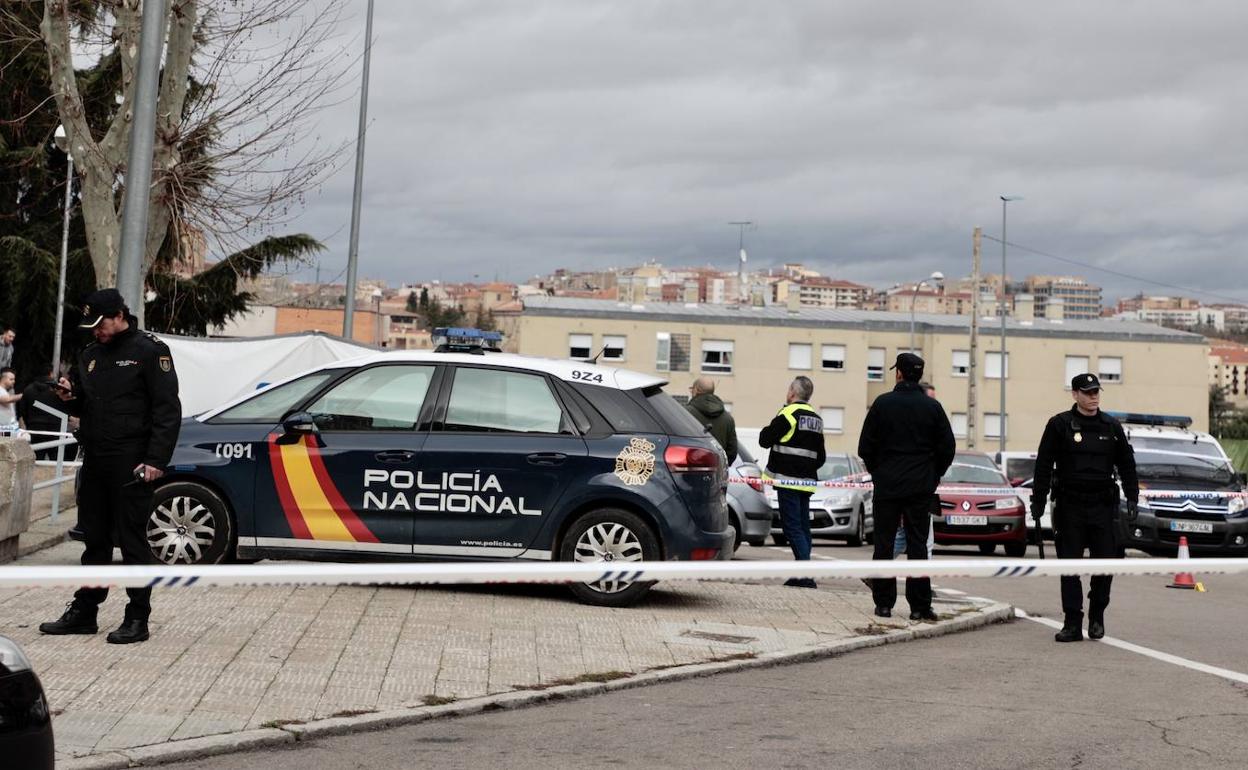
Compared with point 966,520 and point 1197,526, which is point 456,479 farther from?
point 1197,526

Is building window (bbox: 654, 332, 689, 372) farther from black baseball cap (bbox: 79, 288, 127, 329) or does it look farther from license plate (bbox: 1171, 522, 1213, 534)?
black baseball cap (bbox: 79, 288, 127, 329)

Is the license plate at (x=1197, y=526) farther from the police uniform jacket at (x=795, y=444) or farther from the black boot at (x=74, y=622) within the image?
the black boot at (x=74, y=622)

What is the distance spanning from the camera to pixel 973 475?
902 inches

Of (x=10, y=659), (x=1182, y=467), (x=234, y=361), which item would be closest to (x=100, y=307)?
(x=10, y=659)

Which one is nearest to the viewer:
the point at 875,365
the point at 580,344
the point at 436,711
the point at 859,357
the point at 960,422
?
the point at 436,711

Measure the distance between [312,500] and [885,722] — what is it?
4921 millimetres

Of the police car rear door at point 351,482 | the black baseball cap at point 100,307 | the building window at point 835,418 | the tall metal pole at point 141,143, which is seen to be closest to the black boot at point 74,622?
the black baseball cap at point 100,307

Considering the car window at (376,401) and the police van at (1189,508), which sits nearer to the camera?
the car window at (376,401)

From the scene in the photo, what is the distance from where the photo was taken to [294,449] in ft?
36.0

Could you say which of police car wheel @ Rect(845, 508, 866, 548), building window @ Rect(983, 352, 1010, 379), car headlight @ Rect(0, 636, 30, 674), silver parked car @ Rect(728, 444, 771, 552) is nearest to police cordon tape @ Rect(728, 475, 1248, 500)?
police car wheel @ Rect(845, 508, 866, 548)

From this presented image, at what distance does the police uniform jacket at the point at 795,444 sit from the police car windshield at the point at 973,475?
10028mm

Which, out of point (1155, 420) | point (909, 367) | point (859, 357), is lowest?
point (909, 367)

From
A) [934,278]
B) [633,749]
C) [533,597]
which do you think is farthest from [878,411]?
[934,278]

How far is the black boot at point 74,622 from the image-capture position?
27.9 ft
